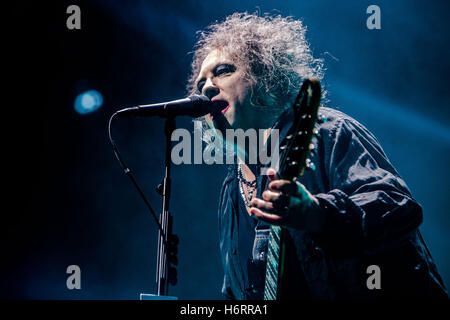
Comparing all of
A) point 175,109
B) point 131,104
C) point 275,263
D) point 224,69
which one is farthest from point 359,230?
point 131,104

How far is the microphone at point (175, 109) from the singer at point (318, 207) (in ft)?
0.62

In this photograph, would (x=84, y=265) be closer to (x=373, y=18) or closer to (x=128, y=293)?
(x=128, y=293)

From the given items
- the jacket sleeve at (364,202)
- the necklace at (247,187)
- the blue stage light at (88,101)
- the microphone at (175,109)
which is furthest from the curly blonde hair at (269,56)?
the blue stage light at (88,101)

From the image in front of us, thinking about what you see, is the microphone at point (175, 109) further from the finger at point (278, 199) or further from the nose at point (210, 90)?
the finger at point (278, 199)

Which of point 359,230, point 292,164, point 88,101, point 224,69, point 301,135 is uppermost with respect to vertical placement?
point 88,101

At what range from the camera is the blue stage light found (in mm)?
4066

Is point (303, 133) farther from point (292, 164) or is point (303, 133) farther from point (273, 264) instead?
point (273, 264)

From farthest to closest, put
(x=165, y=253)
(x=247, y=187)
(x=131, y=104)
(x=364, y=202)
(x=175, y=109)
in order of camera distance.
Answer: (x=131, y=104)
(x=247, y=187)
(x=175, y=109)
(x=165, y=253)
(x=364, y=202)

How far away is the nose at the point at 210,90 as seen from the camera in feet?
7.28

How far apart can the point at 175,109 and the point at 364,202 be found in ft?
3.78

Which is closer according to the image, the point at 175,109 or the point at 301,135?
the point at 301,135

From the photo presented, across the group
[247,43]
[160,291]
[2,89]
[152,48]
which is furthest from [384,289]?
[2,89]

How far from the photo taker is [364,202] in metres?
1.36

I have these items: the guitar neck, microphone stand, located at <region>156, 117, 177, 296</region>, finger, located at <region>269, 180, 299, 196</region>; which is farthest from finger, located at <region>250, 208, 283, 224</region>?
microphone stand, located at <region>156, 117, 177, 296</region>
